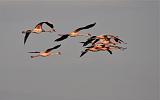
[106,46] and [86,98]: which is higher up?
[106,46]

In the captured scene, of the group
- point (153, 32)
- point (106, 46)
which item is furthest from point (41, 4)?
point (153, 32)

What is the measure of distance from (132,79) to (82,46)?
1.63 feet

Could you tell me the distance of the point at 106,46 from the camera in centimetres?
372

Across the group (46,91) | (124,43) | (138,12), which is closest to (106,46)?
(124,43)

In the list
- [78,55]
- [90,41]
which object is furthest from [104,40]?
Result: [78,55]

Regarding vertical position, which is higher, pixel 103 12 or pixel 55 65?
pixel 103 12

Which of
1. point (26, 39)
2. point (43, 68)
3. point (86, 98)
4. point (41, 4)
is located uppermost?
point (41, 4)

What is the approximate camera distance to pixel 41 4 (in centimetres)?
370

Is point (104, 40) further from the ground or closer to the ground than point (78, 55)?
further from the ground

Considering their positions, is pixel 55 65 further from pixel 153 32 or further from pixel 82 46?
pixel 153 32

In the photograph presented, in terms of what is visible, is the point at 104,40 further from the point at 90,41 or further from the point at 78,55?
the point at 78,55

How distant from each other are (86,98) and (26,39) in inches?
27.5

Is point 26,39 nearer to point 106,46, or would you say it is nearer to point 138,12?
point 106,46

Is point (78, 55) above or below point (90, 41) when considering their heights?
below
